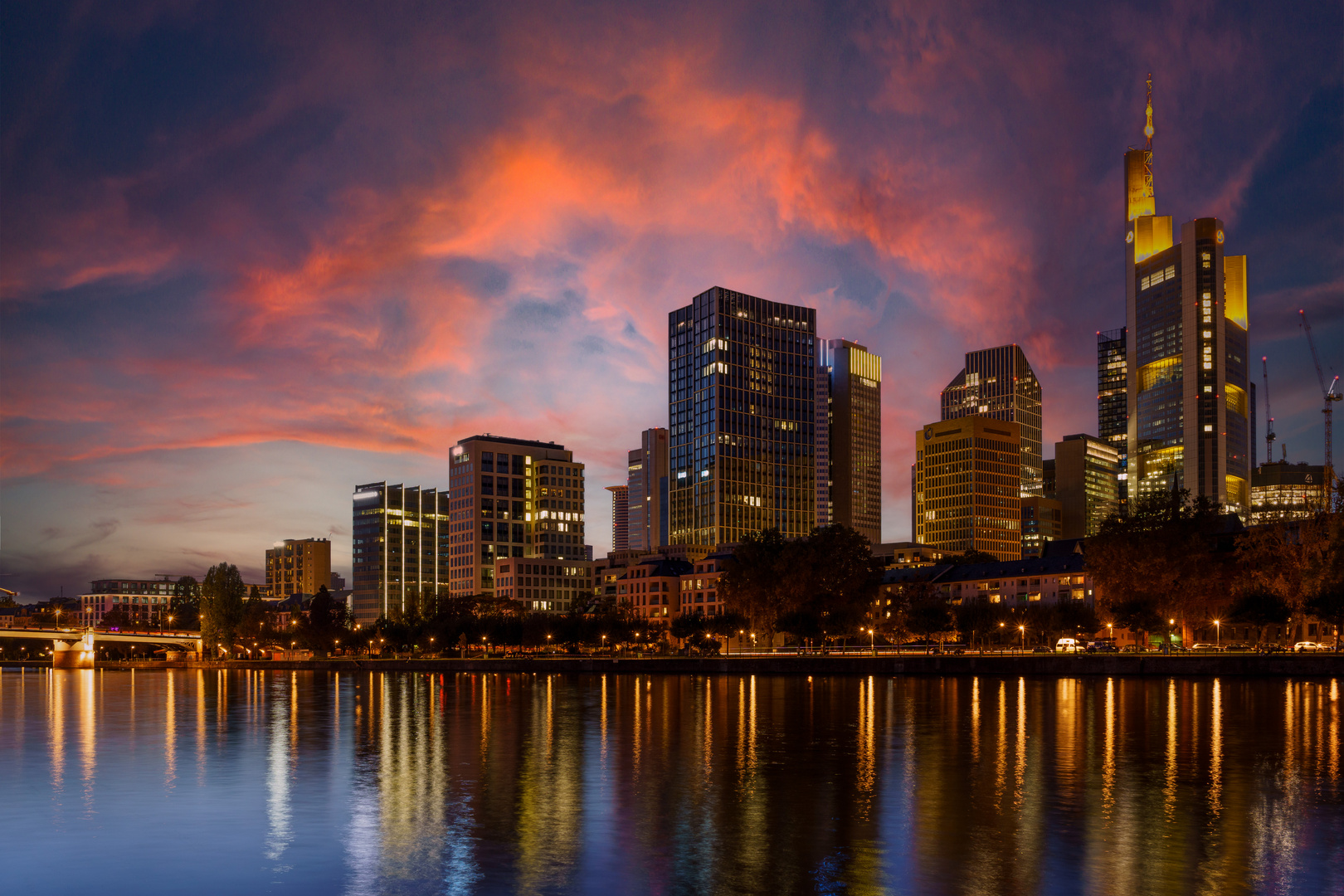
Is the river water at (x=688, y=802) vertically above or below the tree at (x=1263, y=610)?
above

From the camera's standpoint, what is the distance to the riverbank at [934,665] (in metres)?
103

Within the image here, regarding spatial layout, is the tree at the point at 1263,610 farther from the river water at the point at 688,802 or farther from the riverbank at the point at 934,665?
the river water at the point at 688,802

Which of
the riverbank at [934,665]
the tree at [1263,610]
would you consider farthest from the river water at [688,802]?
the tree at [1263,610]

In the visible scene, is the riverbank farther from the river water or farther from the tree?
the river water

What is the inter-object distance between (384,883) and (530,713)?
158ft

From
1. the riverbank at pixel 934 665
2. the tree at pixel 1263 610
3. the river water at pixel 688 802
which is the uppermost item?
the river water at pixel 688 802

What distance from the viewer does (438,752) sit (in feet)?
151

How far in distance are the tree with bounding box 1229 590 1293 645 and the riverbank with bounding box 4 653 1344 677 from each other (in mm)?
22447

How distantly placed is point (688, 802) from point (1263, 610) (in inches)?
4513

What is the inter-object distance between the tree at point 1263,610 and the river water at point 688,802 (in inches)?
2514

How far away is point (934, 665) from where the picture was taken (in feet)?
386

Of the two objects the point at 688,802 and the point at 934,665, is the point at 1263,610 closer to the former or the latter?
the point at 934,665

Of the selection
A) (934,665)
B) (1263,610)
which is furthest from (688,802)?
(1263,610)

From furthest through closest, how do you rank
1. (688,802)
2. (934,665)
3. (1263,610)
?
(1263,610) → (934,665) → (688,802)
